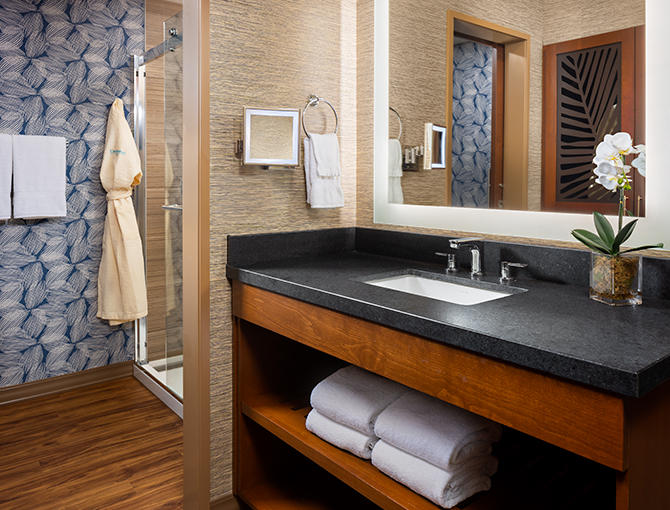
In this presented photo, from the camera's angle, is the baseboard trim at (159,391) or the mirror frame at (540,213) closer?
the mirror frame at (540,213)

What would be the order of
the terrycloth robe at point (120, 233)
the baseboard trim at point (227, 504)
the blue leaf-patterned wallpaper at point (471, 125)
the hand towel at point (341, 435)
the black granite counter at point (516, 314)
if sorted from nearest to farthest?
1. the black granite counter at point (516, 314)
2. the hand towel at point (341, 435)
3. the blue leaf-patterned wallpaper at point (471, 125)
4. the baseboard trim at point (227, 504)
5. the terrycloth robe at point (120, 233)

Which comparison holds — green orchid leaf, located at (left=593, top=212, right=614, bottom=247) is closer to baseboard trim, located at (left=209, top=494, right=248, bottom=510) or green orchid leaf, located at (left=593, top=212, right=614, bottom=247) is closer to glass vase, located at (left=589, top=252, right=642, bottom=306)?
glass vase, located at (left=589, top=252, right=642, bottom=306)

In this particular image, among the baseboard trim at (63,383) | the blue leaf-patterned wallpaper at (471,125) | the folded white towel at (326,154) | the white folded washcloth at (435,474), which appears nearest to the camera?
the white folded washcloth at (435,474)

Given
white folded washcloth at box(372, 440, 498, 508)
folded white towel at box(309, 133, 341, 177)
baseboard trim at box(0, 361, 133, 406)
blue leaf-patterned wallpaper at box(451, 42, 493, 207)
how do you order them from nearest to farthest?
white folded washcloth at box(372, 440, 498, 508), blue leaf-patterned wallpaper at box(451, 42, 493, 207), folded white towel at box(309, 133, 341, 177), baseboard trim at box(0, 361, 133, 406)

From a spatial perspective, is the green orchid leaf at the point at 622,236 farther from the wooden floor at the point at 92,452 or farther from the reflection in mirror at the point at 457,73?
the wooden floor at the point at 92,452

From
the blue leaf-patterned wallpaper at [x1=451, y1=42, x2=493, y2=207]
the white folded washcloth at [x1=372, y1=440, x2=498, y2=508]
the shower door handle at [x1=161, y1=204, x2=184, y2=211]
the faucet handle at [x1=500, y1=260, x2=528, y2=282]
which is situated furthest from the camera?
the shower door handle at [x1=161, y1=204, x2=184, y2=211]

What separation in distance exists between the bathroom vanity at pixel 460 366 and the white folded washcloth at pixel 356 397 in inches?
4.0

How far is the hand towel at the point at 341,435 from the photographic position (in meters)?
1.42

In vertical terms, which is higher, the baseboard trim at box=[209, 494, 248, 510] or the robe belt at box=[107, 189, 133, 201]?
the robe belt at box=[107, 189, 133, 201]

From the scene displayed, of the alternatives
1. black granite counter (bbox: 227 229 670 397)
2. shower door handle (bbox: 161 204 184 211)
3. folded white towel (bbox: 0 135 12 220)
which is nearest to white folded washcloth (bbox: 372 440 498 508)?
black granite counter (bbox: 227 229 670 397)

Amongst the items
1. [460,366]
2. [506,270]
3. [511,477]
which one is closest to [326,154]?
[506,270]

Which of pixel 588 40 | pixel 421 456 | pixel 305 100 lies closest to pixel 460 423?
pixel 421 456

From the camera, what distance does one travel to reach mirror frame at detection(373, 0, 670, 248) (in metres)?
1.25

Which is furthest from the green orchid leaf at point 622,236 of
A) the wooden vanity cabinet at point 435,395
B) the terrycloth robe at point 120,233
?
the terrycloth robe at point 120,233
